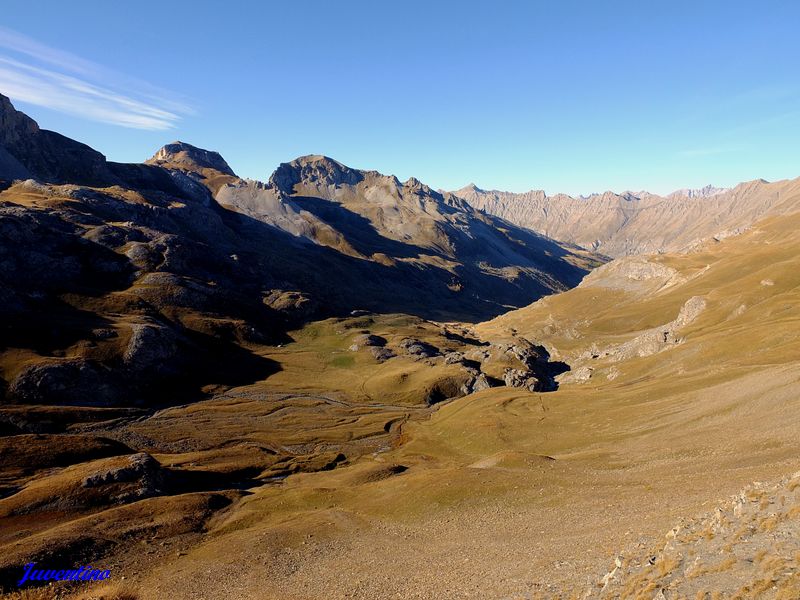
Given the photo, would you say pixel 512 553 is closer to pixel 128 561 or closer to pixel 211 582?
pixel 211 582

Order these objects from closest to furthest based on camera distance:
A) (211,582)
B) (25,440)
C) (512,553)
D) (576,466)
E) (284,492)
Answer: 1. (512,553)
2. (211,582)
3. (576,466)
4. (284,492)
5. (25,440)

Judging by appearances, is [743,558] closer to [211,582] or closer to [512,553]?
[512,553]

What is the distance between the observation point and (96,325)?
7451 inches

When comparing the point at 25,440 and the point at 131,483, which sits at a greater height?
the point at 131,483

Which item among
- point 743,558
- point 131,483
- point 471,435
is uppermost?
point 743,558

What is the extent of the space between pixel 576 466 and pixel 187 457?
8449 centimetres

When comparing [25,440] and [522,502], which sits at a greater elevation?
[522,502]

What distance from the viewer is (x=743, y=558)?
995 inches

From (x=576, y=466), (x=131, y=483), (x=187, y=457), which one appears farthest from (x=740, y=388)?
(x=187, y=457)

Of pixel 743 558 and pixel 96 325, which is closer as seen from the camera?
pixel 743 558

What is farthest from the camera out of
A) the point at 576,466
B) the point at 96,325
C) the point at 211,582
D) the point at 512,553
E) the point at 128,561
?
the point at 96,325

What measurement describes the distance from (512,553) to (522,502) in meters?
13.7

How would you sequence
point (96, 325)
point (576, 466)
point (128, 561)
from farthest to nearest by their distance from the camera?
1. point (96, 325)
2. point (576, 466)
3. point (128, 561)

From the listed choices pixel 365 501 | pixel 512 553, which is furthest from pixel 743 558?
pixel 365 501
